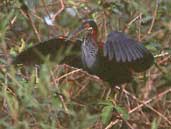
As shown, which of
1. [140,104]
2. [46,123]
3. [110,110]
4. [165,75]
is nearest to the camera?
[46,123]

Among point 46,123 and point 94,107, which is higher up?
point 46,123

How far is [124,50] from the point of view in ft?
10.9

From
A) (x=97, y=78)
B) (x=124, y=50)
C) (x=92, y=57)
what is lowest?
(x=97, y=78)

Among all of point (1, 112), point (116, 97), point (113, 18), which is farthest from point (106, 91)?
point (1, 112)

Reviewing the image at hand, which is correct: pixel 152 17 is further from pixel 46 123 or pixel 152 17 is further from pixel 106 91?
pixel 46 123

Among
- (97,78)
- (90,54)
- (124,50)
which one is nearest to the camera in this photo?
(124,50)

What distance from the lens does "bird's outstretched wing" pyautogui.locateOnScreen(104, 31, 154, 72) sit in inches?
130

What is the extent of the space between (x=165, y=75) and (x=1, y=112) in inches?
50.2

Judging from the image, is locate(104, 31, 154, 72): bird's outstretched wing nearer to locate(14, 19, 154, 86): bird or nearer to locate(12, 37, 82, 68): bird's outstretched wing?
locate(14, 19, 154, 86): bird

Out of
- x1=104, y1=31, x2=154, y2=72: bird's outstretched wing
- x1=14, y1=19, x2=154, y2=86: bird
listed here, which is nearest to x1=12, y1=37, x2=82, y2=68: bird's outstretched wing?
x1=14, y1=19, x2=154, y2=86: bird

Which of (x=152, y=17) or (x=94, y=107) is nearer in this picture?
(x=94, y=107)

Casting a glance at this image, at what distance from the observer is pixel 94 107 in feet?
12.3

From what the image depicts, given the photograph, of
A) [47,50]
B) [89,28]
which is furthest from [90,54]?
[47,50]

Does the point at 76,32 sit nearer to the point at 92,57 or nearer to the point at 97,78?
the point at 92,57
